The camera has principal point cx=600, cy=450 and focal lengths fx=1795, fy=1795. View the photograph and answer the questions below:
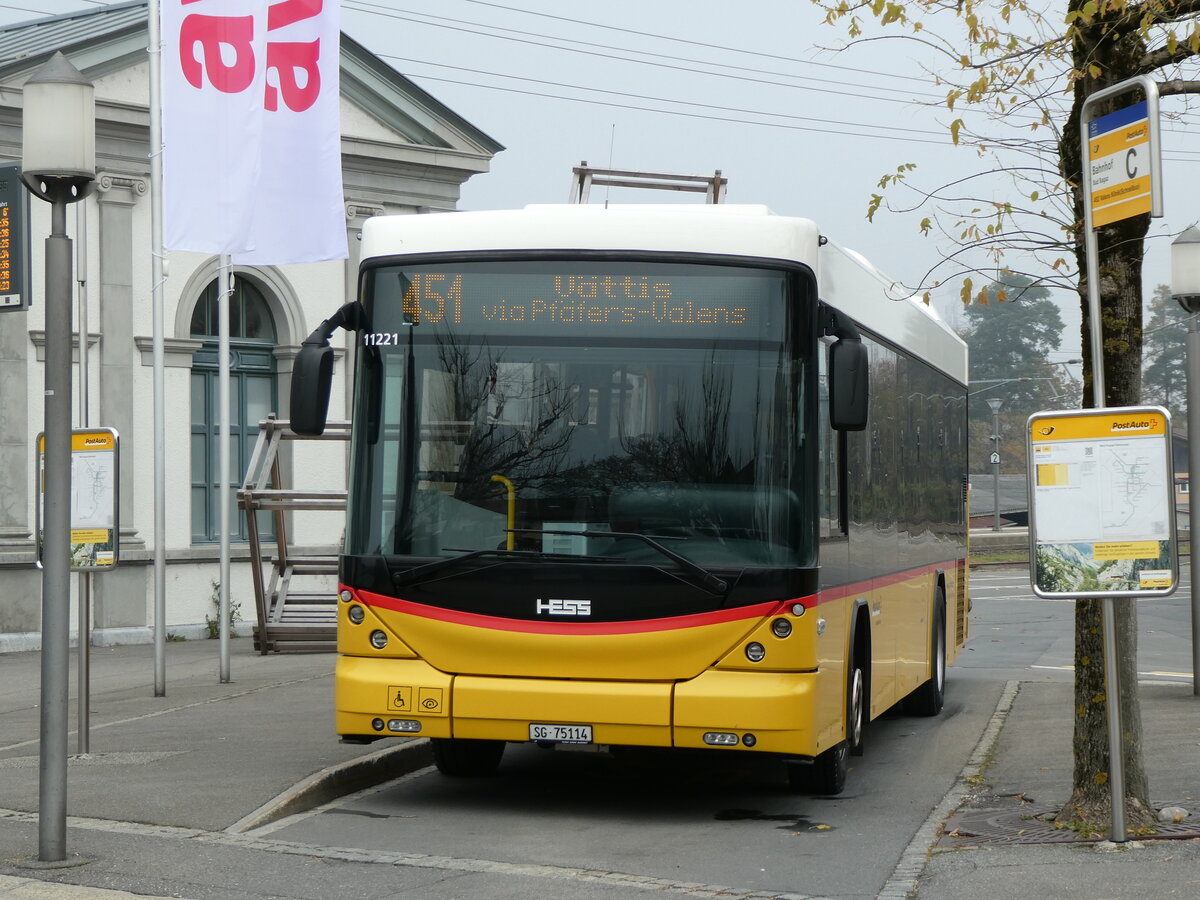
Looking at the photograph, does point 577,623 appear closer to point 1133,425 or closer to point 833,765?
point 833,765

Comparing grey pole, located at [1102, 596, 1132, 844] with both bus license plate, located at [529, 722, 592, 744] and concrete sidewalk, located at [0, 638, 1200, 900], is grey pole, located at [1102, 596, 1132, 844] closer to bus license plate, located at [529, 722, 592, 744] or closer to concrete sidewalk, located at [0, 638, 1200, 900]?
concrete sidewalk, located at [0, 638, 1200, 900]

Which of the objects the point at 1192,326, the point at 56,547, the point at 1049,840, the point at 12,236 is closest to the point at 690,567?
the point at 1049,840

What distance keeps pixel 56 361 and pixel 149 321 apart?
1491 cm

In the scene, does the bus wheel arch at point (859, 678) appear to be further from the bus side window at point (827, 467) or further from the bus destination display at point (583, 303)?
the bus destination display at point (583, 303)

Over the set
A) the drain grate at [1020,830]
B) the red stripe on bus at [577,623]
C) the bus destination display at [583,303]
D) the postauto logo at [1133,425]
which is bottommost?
the drain grate at [1020,830]

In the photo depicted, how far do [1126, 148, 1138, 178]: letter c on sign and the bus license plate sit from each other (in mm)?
3522

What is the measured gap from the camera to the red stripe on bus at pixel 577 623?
8.48 m

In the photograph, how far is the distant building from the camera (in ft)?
67.7

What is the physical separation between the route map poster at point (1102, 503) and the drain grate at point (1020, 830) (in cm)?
116

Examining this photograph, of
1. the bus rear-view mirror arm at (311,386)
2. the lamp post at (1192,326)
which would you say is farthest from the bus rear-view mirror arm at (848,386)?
the lamp post at (1192,326)

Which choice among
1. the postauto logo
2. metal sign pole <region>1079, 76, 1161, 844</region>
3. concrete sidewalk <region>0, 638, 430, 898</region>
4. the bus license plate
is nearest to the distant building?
concrete sidewalk <region>0, 638, 430, 898</region>

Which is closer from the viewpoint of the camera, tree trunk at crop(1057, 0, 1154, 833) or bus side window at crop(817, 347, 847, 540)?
tree trunk at crop(1057, 0, 1154, 833)

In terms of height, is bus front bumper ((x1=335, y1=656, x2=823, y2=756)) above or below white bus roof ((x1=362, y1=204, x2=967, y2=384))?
below

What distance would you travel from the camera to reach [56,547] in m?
7.12
